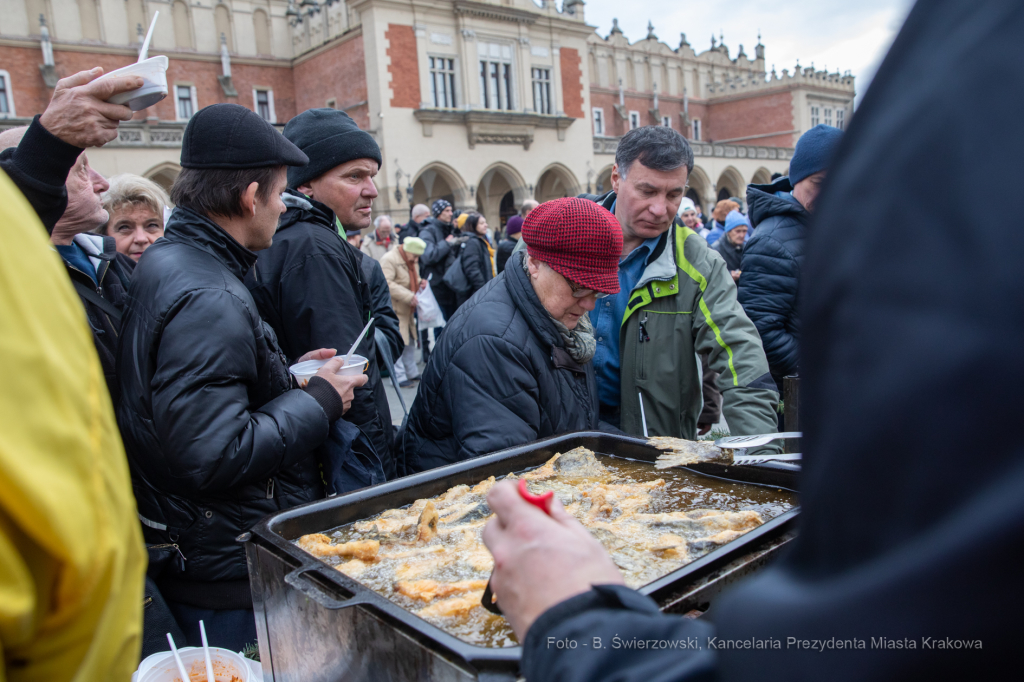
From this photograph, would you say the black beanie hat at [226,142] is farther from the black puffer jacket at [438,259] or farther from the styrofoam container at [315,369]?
the black puffer jacket at [438,259]

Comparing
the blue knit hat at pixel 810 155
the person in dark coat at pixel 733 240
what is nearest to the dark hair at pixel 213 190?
the blue knit hat at pixel 810 155

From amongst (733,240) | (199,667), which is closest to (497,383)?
(199,667)

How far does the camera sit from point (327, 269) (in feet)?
9.61

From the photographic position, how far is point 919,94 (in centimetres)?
56

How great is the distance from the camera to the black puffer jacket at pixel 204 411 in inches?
76.2

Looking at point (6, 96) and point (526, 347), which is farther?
point (6, 96)

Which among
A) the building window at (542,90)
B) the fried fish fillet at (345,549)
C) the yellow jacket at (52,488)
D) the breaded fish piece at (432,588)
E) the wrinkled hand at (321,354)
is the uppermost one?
the building window at (542,90)

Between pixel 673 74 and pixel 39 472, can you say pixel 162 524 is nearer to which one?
pixel 39 472

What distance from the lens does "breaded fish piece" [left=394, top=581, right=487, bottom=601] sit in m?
1.62

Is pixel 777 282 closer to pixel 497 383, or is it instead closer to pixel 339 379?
pixel 497 383

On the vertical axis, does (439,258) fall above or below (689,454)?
above

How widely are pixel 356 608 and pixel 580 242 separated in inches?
64.6

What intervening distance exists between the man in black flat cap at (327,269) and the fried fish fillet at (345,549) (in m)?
0.92

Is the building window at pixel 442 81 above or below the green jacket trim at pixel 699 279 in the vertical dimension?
above
